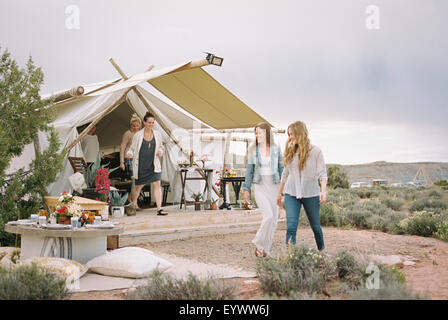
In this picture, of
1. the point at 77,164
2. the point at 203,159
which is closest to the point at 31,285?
the point at 77,164

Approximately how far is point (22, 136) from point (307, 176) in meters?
3.96

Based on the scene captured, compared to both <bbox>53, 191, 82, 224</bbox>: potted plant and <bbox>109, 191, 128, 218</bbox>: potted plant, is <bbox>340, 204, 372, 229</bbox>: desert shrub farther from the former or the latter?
<bbox>53, 191, 82, 224</bbox>: potted plant

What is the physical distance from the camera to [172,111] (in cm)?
938

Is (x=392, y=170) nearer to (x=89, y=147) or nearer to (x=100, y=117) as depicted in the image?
(x=89, y=147)

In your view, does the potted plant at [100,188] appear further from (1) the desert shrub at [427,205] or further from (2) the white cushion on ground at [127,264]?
(1) the desert shrub at [427,205]

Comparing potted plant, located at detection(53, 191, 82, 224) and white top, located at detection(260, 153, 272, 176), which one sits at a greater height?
white top, located at detection(260, 153, 272, 176)

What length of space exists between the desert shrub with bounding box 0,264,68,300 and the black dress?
4.17 meters

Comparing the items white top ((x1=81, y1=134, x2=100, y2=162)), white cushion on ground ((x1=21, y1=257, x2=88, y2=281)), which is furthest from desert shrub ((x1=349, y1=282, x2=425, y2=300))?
white top ((x1=81, y1=134, x2=100, y2=162))

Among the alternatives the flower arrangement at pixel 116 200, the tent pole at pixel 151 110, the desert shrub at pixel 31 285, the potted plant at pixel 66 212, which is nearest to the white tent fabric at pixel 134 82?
the tent pole at pixel 151 110

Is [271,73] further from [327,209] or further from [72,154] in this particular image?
[72,154]

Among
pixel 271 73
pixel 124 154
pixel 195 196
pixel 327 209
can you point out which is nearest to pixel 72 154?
pixel 124 154

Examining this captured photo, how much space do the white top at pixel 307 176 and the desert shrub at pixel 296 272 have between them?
66cm

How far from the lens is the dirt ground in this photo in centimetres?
370

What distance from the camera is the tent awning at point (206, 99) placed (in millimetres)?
7793
